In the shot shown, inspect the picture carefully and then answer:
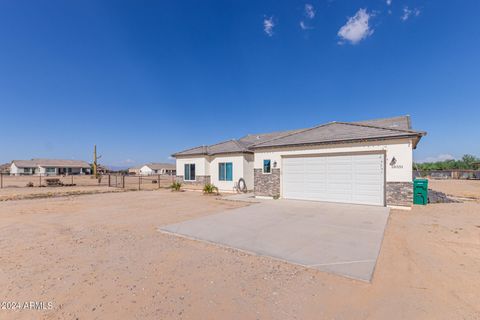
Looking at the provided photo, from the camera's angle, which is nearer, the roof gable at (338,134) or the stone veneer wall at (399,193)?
the stone veneer wall at (399,193)

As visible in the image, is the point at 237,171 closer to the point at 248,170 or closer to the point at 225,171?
the point at 248,170

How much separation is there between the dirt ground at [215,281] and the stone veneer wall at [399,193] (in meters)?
2.91

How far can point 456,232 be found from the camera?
6047 millimetres

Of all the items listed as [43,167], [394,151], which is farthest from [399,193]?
[43,167]

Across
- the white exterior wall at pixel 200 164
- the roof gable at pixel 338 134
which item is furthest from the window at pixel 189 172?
the roof gable at pixel 338 134

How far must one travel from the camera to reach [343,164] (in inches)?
407

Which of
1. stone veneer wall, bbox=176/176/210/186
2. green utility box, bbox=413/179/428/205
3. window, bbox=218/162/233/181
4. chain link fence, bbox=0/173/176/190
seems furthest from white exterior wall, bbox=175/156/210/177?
green utility box, bbox=413/179/428/205

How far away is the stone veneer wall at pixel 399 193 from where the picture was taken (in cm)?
896

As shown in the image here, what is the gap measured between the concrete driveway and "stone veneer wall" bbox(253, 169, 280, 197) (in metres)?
3.21

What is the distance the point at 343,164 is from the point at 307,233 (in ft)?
19.0

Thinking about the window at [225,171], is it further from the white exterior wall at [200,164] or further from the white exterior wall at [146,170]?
the white exterior wall at [146,170]

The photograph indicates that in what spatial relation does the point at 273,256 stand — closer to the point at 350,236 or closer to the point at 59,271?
the point at 350,236

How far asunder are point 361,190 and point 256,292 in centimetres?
861

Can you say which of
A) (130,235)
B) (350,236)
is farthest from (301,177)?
(130,235)
